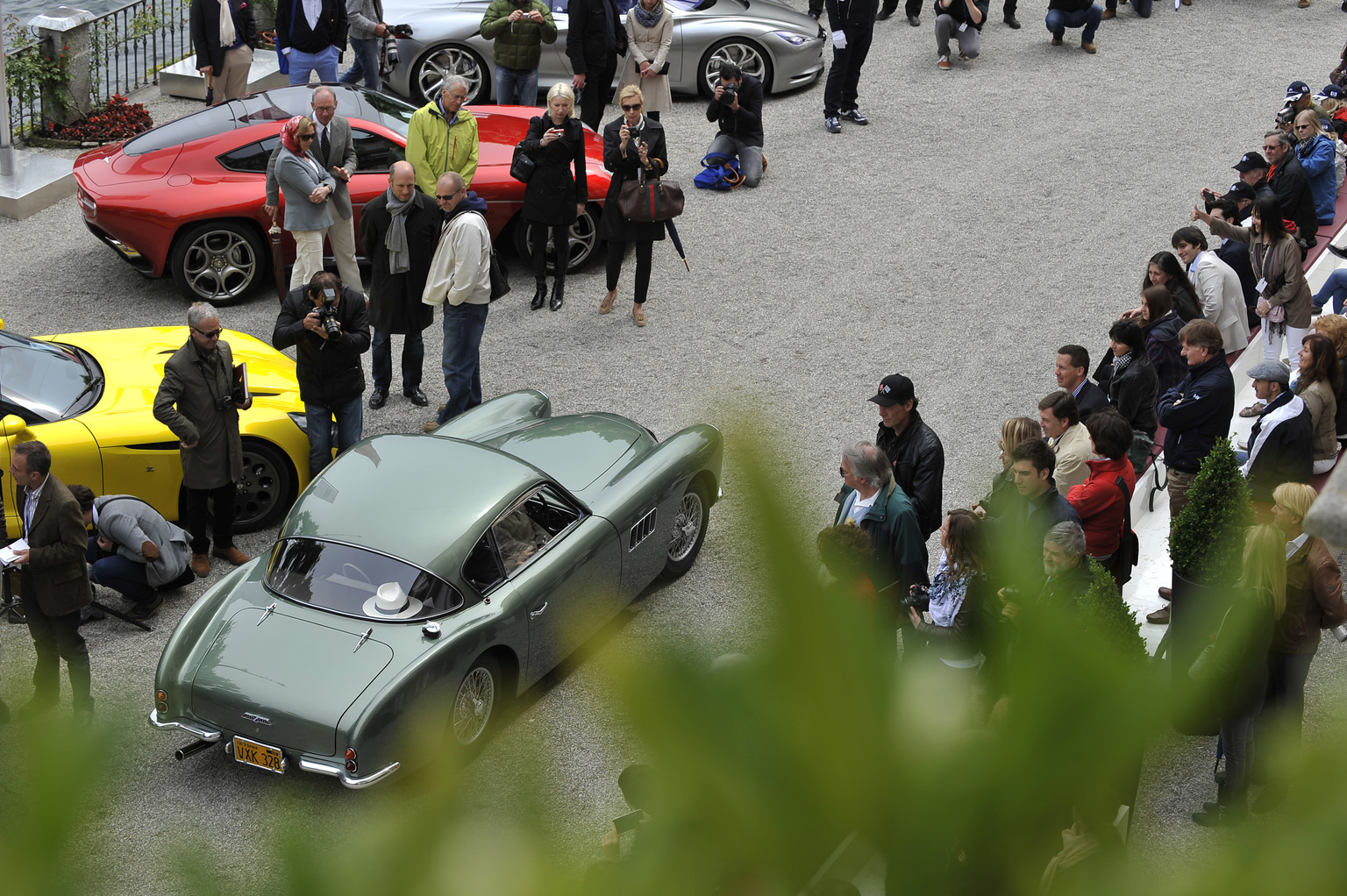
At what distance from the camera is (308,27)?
1321 cm

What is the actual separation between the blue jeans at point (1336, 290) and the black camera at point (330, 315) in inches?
319

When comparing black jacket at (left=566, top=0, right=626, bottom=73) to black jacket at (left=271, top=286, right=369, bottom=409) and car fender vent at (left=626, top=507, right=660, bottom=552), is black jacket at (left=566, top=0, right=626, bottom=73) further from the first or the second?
car fender vent at (left=626, top=507, right=660, bottom=552)

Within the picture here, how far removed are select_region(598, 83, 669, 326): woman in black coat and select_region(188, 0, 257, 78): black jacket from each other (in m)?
5.25

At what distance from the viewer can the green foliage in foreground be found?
85 cm

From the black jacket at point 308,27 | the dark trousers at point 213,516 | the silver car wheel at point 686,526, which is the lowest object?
the dark trousers at point 213,516

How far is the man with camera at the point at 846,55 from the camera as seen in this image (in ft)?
48.7

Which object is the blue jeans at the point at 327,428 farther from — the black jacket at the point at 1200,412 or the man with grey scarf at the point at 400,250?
the black jacket at the point at 1200,412

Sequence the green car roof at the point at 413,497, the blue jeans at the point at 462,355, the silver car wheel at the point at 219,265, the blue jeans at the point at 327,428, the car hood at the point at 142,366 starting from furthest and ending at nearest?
the silver car wheel at the point at 219,265, the blue jeans at the point at 462,355, the blue jeans at the point at 327,428, the car hood at the point at 142,366, the green car roof at the point at 413,497

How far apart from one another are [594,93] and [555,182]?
3.73 metres

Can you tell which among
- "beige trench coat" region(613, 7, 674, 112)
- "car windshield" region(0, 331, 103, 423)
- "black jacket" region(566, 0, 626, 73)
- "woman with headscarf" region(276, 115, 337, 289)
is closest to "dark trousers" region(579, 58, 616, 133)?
"black jacket" region(566, 0, 626, 73)

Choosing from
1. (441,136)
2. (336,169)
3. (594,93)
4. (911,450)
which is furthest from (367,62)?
(911,450)

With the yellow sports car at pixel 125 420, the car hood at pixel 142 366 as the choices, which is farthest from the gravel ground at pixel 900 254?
the car hood at pixel 142 366

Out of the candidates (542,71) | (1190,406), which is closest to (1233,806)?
(1190,406)

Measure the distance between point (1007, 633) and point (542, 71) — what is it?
15042 mm
